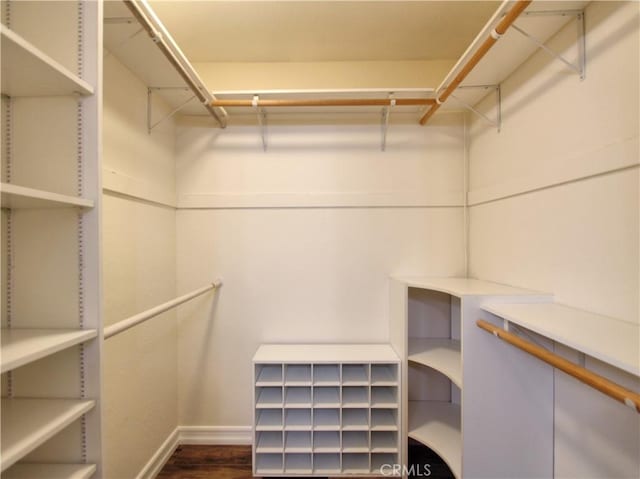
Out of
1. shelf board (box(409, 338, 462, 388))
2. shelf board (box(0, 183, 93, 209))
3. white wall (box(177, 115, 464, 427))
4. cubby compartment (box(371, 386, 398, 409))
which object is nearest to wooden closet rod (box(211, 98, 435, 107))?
white wall (box(177, 115, 464, 427))

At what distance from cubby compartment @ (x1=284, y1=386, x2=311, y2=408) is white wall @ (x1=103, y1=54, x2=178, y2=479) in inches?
33.2

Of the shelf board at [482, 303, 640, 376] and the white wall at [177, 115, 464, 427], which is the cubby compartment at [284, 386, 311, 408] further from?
the shelf board at [482, 303, 640, 376]

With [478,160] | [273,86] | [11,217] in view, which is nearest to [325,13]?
[273,86]

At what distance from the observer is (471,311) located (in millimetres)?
1328

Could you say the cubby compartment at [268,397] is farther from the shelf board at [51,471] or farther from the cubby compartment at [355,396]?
the shelf board at [51,471]

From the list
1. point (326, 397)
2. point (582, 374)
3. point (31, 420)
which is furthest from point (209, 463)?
point (582, 374)

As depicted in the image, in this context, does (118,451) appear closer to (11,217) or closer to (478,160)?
(11,217)

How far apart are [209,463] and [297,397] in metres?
0.77

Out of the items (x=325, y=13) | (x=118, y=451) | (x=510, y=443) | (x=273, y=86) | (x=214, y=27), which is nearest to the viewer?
(x=510, y=443)

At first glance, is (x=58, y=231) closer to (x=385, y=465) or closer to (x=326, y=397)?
(x=326, y=397)

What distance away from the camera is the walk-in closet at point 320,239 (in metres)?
0.94

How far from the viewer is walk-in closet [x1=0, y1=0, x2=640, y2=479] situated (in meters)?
0.94

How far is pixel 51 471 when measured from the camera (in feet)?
2.96

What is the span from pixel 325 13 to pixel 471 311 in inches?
73.0
